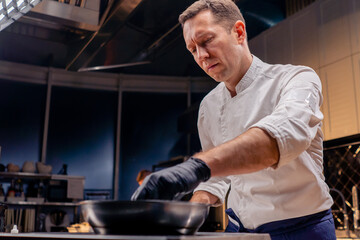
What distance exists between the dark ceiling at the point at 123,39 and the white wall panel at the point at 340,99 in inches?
Result: 43.1

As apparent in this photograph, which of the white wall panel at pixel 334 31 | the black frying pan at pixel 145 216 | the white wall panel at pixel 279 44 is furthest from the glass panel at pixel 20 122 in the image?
the black frying pan at pixel 145 216

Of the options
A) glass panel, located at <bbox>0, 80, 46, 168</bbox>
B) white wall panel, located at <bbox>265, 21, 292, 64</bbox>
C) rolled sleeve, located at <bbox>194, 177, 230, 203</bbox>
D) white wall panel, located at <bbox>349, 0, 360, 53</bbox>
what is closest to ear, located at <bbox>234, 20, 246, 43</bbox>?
rolled sleeve, located at <bbox>194, 177, 230, 203</bbox>

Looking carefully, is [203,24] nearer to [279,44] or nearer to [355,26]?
[355,26]

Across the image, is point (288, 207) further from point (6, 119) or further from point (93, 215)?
point (6, 119)

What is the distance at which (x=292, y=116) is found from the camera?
29.7 inches

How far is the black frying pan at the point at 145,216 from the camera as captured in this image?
0.56 metres

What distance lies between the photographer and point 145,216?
56 centimetres

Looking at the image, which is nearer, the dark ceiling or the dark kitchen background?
the dark ceiling

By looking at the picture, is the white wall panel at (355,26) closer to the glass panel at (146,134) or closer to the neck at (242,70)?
the neck at (242,70)

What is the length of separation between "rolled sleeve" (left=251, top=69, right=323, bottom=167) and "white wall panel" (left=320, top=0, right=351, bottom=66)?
2880 mm

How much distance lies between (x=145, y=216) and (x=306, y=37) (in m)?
3.74

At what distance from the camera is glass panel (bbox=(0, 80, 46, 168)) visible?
17.7ft

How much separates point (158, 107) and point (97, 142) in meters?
1.10

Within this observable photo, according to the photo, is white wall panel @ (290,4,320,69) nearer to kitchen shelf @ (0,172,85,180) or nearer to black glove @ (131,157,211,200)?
kitchen shelf @ (0,172,85,180)
